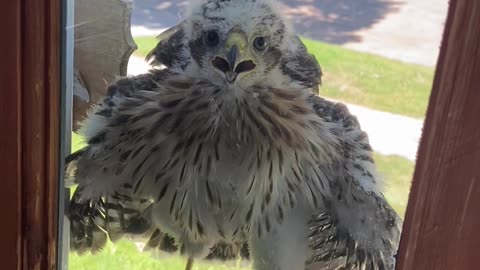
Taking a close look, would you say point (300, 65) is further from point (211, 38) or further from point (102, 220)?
point (102, 220)

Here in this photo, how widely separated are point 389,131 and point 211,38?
0.18 metres

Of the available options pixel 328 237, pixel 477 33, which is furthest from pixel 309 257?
pixel 477 33

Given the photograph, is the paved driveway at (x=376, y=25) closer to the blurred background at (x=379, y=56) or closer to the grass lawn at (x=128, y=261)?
the blurred background at (x=379, y=56)

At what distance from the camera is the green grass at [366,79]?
0.58 meters

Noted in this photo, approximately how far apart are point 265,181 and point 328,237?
8 centimetres

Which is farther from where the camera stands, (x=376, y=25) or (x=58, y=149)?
(x=58, y=149)

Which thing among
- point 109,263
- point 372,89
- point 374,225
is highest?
point 372,89

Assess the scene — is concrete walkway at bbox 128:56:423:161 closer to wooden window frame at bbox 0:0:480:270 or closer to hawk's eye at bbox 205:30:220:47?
wooden window frame at bbox 0:0:480:270

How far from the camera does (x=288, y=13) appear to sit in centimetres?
59

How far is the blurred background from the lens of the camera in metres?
0.56

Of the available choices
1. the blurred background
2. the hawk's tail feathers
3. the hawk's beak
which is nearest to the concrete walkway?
the blurred background

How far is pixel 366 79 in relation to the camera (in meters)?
0.60

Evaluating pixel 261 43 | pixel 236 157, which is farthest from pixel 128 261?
pixel 261 43

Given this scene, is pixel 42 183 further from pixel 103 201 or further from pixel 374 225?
pixel 374 225
